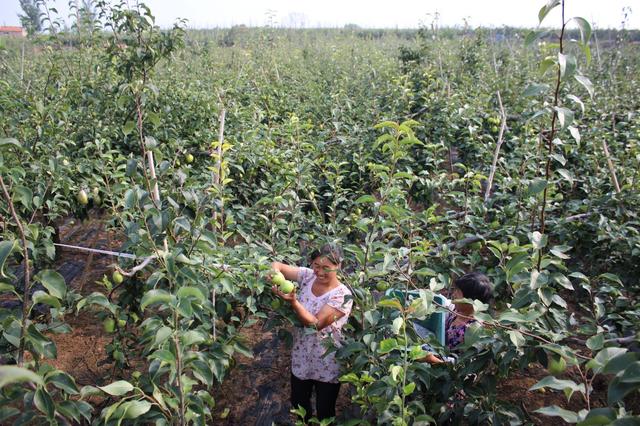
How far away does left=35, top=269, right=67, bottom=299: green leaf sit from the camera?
1.16 m

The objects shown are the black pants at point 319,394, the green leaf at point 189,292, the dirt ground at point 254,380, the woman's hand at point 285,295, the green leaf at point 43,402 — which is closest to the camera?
the green leaf at point 43,402

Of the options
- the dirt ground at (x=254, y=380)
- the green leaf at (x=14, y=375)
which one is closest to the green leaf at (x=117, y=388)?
the green leaf at (x=14, y=375)

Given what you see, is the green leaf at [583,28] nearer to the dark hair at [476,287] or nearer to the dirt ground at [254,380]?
the dark hair at [476,287]

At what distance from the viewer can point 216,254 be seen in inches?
70.9

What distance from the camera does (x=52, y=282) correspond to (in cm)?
117

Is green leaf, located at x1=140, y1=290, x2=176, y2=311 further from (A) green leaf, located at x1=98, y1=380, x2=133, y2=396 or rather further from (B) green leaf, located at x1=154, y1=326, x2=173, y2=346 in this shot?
(A) green leaf, located at x1=98, y1=380, x2=133, y2=396

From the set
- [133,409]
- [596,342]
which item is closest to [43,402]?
[133,409]

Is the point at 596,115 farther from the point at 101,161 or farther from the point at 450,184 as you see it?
the point at 101,161

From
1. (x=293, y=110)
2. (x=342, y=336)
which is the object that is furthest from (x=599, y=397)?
(x=293, y=110)

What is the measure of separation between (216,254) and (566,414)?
1.27 m

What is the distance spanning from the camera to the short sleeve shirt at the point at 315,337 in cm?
204

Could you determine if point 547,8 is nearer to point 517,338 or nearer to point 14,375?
Answer: point 517,338

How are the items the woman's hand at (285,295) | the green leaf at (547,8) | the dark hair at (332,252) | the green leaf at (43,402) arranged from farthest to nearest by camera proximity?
the dark hair at (332,252)
the woman's hand at (285,295)
the green leaf at (547,8)
the green leaf at (43,402)

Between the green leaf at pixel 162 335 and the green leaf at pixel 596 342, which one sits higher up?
the green leaf at pixel 596 342
